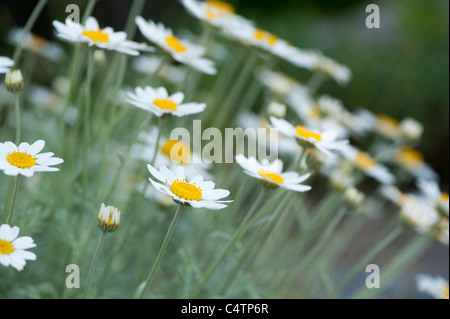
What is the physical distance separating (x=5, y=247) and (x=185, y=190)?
0.22 m

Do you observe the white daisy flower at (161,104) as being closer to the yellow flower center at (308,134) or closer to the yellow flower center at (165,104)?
the yellow flower center at (165,104)

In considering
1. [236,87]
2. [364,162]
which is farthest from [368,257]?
[236,87]

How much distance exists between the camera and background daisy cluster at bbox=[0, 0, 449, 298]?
925 mm

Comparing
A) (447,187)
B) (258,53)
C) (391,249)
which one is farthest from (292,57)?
(447,187)

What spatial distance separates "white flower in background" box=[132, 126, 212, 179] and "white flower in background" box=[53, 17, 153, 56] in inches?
9.8

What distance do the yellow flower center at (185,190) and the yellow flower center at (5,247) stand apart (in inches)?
8.0

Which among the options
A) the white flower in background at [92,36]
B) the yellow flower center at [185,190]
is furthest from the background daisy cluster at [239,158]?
the yellow flower center at [185,190]

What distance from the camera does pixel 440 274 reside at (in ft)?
6.38

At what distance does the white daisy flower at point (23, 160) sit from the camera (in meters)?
0.64

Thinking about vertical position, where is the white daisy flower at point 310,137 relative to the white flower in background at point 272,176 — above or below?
above

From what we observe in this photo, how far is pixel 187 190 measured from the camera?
679 mm

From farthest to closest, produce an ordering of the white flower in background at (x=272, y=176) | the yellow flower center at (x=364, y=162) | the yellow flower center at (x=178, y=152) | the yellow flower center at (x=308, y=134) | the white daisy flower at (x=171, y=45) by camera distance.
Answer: the yellow flower center at (x=364, y=162), the yellow flower center at (x=178, y=152), the white daisy flower at (x=171, y=45), the yellow flower center at (x=308, y=134), the white flower in background at (x=272, y=176)

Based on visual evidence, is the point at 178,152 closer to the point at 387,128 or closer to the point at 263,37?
the point at 263,37

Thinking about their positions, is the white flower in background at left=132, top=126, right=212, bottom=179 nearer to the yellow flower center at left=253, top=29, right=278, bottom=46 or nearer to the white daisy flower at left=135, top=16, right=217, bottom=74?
the white daisy flower at left=135, top=16, right=217, bottom=74
